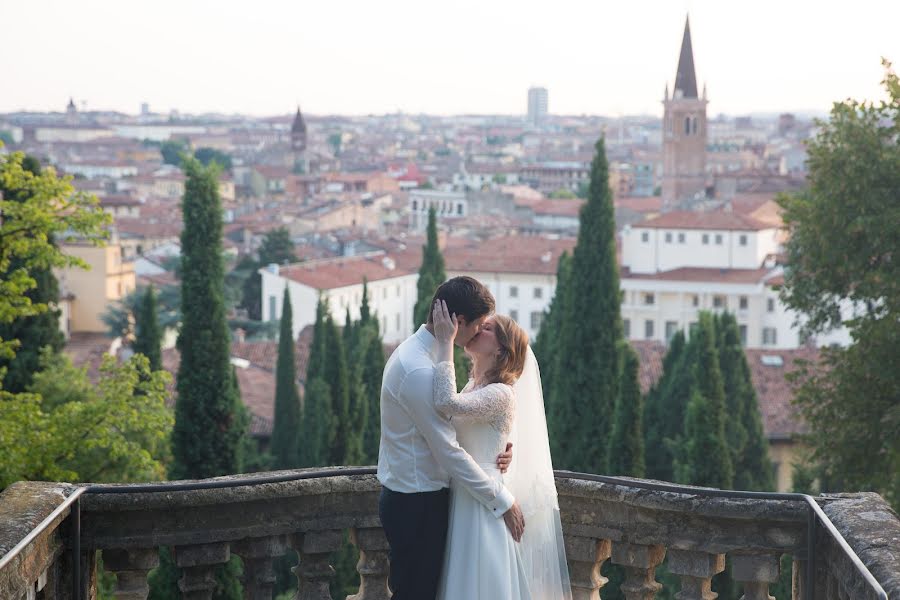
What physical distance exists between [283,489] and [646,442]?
30.1 metres

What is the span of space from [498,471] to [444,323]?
0.53m

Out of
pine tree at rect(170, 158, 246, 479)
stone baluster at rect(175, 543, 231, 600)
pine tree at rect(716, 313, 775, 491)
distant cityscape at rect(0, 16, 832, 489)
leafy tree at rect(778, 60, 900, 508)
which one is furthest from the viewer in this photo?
distant cityscape at rect(0, 16, 832, 489)

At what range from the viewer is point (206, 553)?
15.9 ft

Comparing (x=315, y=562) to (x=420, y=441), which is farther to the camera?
(x=315, y=562)

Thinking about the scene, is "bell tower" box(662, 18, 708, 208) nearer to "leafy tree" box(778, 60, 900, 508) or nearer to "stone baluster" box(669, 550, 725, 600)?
"leafy tree" box(778, 60, 900, 508)

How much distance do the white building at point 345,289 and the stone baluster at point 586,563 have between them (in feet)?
211

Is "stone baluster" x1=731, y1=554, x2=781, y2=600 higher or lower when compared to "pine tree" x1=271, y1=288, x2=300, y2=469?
higher

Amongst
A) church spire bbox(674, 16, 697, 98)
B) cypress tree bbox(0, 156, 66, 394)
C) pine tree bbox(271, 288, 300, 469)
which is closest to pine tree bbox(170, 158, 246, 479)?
cypress tree bbox(0, 156, 66, 394)

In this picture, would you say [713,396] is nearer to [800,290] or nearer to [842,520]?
[800,290]

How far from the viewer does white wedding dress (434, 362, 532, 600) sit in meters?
4.52

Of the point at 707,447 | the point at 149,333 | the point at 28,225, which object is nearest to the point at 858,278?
the point at 28,225

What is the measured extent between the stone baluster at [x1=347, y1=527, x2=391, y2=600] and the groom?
455 millimetres

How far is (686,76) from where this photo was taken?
129 m

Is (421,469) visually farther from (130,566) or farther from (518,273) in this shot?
(518,273)
